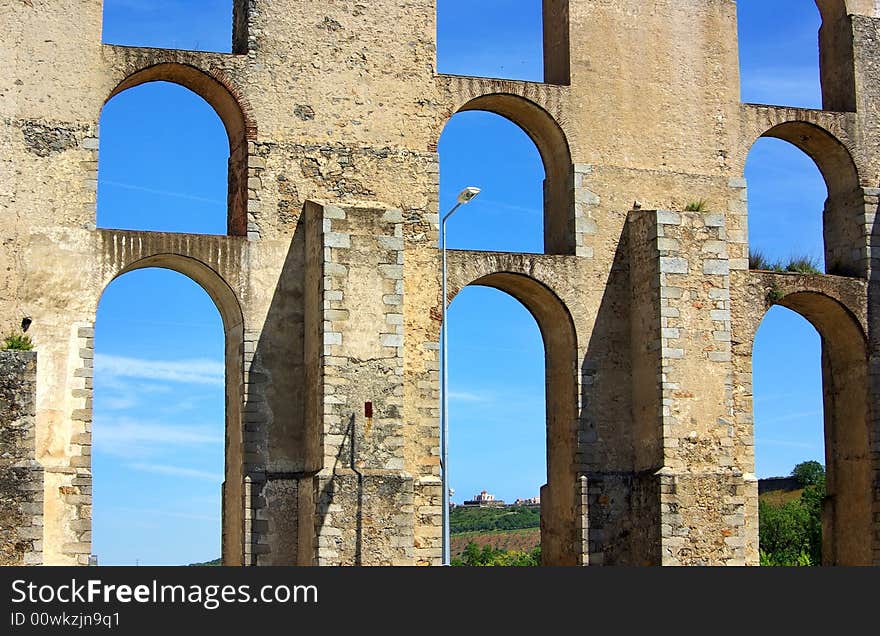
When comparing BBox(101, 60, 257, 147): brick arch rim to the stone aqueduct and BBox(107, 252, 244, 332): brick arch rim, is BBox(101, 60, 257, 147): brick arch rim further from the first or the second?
BBox(107, 252, 244, 332): brick arch rim

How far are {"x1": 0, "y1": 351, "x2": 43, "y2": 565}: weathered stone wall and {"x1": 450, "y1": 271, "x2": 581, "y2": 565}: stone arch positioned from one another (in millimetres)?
7261

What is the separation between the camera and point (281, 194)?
76.9 ft

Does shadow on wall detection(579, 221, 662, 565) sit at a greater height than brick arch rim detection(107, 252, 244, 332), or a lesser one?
lesser

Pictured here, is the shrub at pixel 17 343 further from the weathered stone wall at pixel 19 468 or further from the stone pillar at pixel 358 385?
the stone pillar at pixel 358 385

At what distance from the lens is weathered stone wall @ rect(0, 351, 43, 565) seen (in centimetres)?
2022

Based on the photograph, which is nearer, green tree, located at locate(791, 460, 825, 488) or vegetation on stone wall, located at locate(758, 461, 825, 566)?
vegetation on stone wall, located at locate(758, 461, 825, 566)

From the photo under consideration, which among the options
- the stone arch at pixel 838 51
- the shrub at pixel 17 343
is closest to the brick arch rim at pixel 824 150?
the stone arch at pixel 838 51

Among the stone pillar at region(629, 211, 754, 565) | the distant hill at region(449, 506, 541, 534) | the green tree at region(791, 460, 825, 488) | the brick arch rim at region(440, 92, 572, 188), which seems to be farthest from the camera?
the distant hill at region(449, 506, 541, 534)

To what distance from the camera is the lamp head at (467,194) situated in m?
20.5

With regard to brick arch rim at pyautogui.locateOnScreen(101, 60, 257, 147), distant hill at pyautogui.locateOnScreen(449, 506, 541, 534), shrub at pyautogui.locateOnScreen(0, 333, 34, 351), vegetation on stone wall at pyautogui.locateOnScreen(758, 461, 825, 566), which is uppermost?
brick arch rim at pyautogui.locateOnScreen(101, 60, 257, 147)

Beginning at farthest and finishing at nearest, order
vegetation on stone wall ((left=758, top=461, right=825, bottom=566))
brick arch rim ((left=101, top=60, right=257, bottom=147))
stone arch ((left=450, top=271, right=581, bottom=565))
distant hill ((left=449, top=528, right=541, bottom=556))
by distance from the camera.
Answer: distant hill ((left=449, top=528, right=541, bottom=556))
vegetation on stone wall ((left=758, top=461, right=825, bottom=566))
stone arch ((left=450, top=271, right=581, bottom=565))
brick arch rim ((left=101, top=60, right=257, bottom=147))

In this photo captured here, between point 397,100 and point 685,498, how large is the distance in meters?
8.22

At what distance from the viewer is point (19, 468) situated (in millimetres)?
20422

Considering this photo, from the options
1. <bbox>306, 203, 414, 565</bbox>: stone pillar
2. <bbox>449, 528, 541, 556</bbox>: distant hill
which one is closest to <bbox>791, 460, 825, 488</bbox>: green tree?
<bbox>449, 528, 541, 556</bbox>: distant hill
